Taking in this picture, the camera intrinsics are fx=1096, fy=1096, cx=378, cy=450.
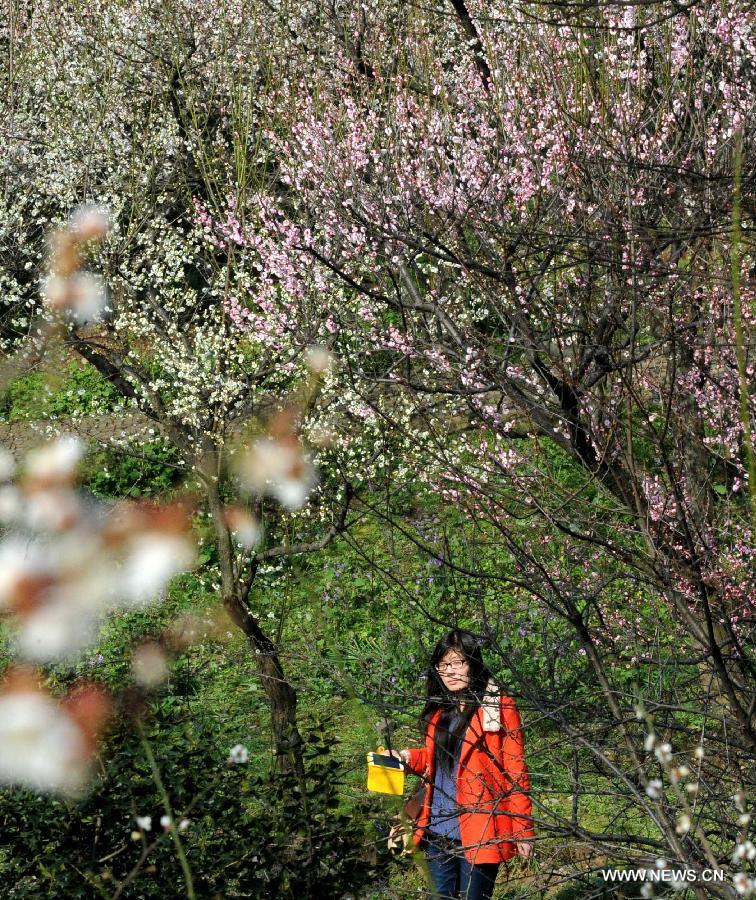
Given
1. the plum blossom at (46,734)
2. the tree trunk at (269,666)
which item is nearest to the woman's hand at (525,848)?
the tree trunk at (269,666)

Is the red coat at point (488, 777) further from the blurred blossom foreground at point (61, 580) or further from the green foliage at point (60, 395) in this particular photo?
the green foliage at point (60, 395)

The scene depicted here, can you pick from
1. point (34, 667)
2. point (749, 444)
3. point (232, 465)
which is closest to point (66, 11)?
point (232, 465)

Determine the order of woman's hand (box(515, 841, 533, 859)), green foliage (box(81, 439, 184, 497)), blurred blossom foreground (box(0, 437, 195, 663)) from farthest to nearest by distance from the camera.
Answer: green foliage (box(81, 439, 184, 497)), blurred blossom foreground (box(0, 437, 195, 663)), woman's hand (box(515, 841, 533, 859))

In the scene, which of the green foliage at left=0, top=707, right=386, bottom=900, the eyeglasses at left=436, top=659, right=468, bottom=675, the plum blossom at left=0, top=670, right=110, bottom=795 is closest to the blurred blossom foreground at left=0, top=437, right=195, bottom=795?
the plum blossom at left=0, top=670, right=110, bottom=795

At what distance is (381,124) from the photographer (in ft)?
29.8

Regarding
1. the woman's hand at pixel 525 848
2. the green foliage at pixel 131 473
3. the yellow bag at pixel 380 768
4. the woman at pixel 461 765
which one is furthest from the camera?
the green foliage at pixel 131 473

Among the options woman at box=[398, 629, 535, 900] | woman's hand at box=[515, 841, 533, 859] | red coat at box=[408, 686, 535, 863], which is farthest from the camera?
woman at box=[398, 629, 535, 900]

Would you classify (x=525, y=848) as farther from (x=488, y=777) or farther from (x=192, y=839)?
(x=192, y=839)

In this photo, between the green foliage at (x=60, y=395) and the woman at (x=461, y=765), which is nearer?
the woman at (x=461, y=765)

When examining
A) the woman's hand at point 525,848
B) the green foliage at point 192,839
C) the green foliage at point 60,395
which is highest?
the green foliage at point 60,395

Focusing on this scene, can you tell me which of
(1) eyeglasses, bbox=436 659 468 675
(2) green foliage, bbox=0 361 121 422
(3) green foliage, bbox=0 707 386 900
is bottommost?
(3) green foliage, bbox=0 707 386 900

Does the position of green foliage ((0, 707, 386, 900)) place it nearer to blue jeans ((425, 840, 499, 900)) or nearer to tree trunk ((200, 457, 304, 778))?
blue jeans ((425, 840, 499, 900))

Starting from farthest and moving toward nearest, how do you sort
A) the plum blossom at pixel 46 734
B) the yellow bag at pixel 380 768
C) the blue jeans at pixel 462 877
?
the plum blossom at pixel 46 734
the blue jeans at pixel 462 877
the yellow bag at pixel 380 768

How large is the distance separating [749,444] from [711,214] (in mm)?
3125
